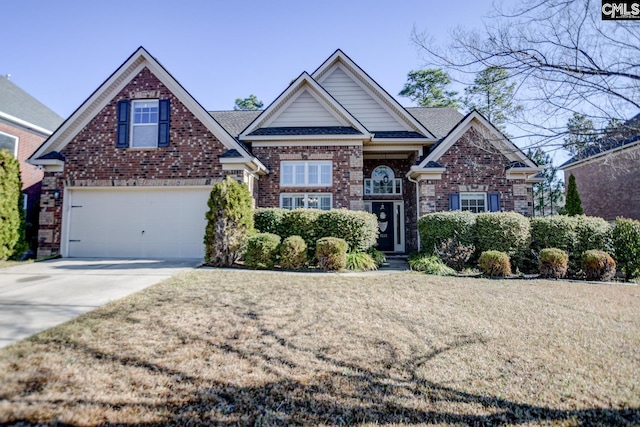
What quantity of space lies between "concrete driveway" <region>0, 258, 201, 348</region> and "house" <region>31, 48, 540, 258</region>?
5.61ft

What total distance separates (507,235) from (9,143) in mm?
19756

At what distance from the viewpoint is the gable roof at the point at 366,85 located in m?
13.9

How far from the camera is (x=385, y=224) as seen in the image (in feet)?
48.2

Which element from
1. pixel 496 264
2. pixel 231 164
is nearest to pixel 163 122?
pixel 231 164

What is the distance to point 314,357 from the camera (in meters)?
3.79

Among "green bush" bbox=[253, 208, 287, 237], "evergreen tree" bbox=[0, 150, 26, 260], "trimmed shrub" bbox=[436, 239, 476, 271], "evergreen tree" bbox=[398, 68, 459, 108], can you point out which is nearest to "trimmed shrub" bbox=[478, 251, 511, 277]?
"trimmed shrub" bbox=[436, 239, 476, 271]

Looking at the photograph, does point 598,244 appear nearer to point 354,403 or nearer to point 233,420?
point 354,403

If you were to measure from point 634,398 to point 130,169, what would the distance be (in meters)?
13.0

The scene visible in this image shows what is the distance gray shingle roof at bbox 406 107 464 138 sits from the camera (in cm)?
1547

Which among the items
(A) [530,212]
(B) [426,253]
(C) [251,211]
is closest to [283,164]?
(C) [251,211]

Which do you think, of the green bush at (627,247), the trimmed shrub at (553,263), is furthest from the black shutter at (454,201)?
the green bush at (627,247)

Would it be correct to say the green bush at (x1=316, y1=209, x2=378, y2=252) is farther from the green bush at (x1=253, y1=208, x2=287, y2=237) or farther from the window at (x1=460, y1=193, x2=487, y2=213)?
the window at (x1=460, y1=193, x2=487, y2=213)

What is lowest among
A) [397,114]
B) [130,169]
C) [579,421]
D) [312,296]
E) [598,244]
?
[579,421]

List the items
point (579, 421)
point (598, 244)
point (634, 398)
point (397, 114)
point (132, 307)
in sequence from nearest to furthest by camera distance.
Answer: point (579, 421) < point (634, 398) < point (132, 307) < point (598, 244) < point (397, 114)
